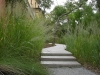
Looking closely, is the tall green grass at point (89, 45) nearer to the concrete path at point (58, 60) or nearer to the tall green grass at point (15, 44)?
the concrete path at point (58, 60)

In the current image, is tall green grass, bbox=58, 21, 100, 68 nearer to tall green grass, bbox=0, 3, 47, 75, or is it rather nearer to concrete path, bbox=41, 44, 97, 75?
concrete path, bbox=41, 44, 97, 75

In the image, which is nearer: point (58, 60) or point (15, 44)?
point (15, 44)

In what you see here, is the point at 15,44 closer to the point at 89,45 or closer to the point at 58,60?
the point at 58,60

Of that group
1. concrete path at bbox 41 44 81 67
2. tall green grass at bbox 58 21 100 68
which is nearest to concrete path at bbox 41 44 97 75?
concrete path at bbox 41 44 81 67

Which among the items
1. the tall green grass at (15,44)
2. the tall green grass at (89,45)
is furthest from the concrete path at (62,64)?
the tall green grass at (15,44)

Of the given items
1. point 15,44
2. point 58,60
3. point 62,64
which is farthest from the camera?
point 58,60

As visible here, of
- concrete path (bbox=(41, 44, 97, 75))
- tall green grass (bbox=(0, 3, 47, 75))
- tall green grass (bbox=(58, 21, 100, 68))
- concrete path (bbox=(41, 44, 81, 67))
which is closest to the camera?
tall green grass (bbox=(0, 3, 47, 75))

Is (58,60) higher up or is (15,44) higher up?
(15,44)

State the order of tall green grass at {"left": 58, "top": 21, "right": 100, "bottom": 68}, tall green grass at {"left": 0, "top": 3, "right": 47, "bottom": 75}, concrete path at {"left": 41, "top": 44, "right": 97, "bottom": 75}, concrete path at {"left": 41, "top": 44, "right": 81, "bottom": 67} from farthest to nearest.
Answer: concrete path at {"left": 41, "top": 44, "right": 81, "bottom": 67} < tall green grass at {"left": 58, "top": 21, "right": 100, "bottom": 68} < concrete path at {"left": 41, "top": 44, "right": 97, "bottom": 75} < tall green grass at {"left": 0, "top": 3, "right": 47, "bottom": 75}

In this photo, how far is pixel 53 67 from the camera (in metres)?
4.95

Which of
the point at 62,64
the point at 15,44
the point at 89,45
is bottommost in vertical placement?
the point at 62,64

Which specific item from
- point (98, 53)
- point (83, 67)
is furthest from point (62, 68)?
point (98, 53)

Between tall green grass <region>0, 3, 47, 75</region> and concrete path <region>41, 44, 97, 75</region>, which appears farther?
concrete path <region>41, 44, 97, 75</region>

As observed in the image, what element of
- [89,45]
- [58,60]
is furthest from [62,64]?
[89,45]
